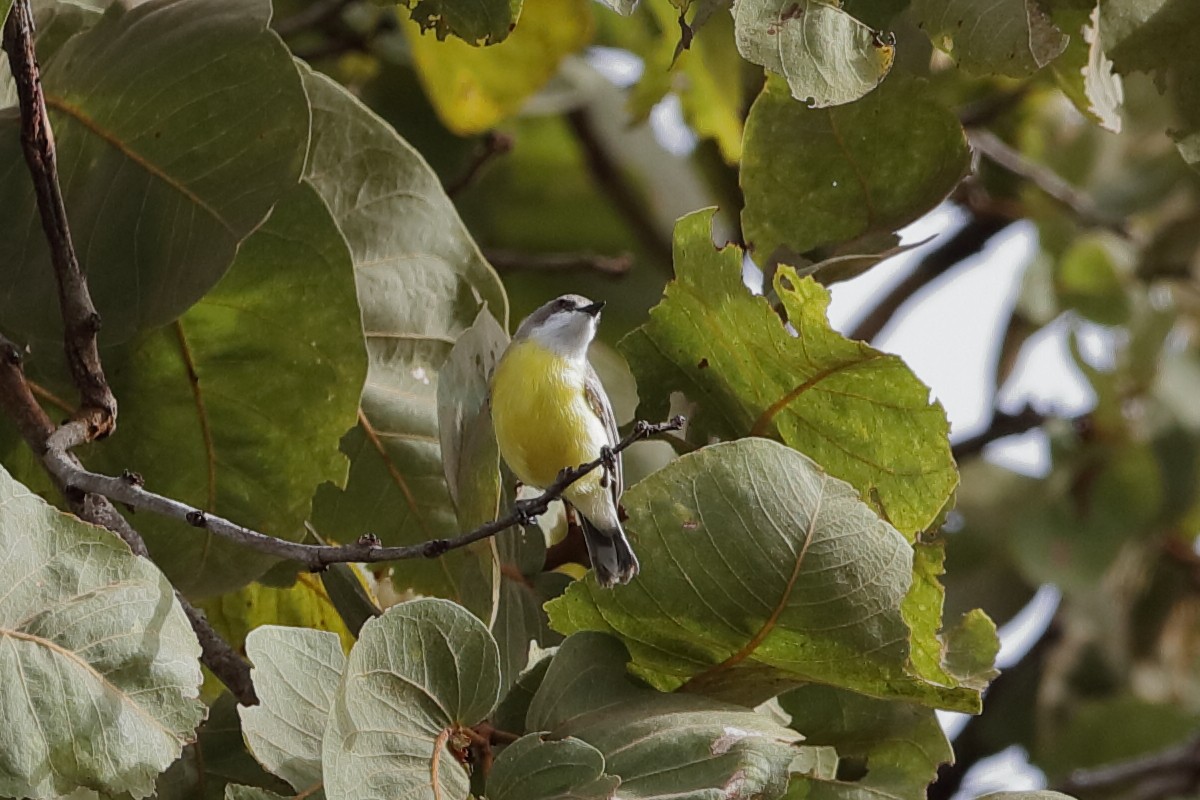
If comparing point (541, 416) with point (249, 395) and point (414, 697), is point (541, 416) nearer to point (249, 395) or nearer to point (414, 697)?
point (249, 395)

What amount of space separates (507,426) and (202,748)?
33 cm

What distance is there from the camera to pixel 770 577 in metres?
0.91

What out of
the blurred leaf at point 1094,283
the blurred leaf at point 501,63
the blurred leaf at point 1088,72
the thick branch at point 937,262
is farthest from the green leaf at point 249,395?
the blurred leaf at point 1094,283

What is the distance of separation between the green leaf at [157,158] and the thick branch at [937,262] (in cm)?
188

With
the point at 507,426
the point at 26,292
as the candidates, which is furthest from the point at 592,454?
the point at 26,292

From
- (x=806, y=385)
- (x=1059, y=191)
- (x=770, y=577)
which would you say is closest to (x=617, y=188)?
(x=1059, y=191)

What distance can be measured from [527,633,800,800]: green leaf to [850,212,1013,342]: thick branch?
6.23 feet

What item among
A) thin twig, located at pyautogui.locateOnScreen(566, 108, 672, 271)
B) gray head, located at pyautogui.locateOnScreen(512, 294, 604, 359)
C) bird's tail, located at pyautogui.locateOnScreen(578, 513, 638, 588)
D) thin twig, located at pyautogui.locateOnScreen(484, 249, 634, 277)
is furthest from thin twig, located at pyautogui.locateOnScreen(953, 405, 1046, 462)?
bird's tail, located at pyautogui.locateOnScreen(578, 513, 638, 588)

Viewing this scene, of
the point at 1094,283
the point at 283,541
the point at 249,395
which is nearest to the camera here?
the point at 283,541

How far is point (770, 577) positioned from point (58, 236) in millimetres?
488

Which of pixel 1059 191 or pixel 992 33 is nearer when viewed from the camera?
pixel 992 33

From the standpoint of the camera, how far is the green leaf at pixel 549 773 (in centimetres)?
84

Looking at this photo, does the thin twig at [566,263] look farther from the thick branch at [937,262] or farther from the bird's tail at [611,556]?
the thick branch at [937,262]

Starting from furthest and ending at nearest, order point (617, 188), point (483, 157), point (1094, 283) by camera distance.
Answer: point (1094, 283) < point (617, 188) < point (483, 157)
